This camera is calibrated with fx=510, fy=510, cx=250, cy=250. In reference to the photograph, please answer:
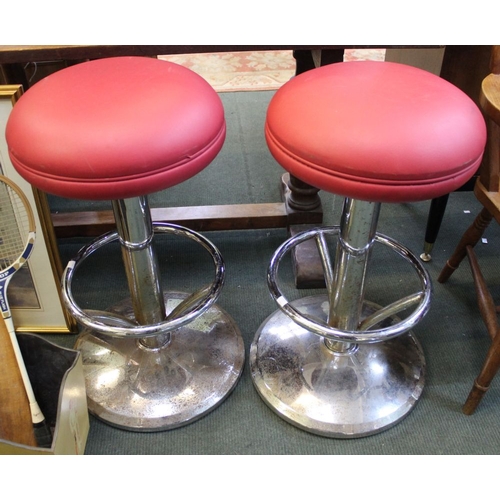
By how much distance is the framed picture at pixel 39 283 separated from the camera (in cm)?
125

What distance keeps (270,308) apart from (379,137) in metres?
0.86

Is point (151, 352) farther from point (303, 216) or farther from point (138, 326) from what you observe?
Result: point (303, 216)

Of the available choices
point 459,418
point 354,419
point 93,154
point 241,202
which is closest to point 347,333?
point 354,419

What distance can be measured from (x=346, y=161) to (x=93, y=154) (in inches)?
14.4

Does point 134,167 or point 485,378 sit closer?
point 134,167

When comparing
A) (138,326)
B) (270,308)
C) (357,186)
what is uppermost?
(357,186)

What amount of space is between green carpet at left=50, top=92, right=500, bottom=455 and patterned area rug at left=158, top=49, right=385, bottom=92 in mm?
603

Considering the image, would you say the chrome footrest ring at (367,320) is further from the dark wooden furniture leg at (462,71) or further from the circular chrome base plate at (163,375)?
the dark wooden furniture leg at (462,71)

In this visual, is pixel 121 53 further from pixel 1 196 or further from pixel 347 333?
pixel 347 333

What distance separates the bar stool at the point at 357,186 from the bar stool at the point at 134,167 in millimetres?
131

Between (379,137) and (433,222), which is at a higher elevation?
(379,137)

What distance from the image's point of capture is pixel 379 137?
73cm

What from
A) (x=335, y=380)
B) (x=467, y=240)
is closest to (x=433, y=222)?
(x=467, y=240)

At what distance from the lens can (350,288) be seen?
1165 mm
